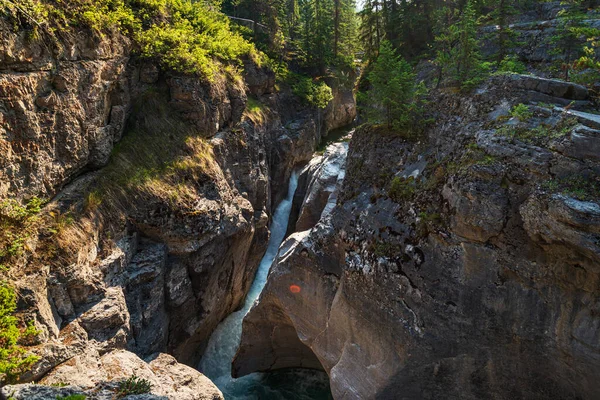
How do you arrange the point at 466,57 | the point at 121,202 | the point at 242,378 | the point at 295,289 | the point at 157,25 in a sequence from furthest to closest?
the point at 157,25
the point at 242,378
the point at 295,289
the point at 121,202
the point at 466,57

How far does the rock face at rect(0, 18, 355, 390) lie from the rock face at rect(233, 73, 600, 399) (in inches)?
246

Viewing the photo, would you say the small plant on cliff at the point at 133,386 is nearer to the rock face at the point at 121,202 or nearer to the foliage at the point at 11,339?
the rock face at the point at 121,202

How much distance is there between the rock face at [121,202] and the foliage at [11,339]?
1.04 feet

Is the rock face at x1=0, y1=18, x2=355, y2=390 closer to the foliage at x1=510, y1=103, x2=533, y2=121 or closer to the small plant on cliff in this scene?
the small plant on cliff

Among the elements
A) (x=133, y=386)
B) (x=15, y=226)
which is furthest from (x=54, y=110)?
(x=133, y=386)

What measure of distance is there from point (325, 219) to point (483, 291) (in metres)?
6.62

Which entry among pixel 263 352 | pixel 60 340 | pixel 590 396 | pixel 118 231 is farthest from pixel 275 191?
pixel 590 396

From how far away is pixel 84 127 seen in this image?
13.7 m

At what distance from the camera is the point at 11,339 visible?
9133 mm

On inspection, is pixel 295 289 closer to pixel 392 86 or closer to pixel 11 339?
pixel 392 86

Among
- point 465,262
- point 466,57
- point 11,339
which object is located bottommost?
point 11,339

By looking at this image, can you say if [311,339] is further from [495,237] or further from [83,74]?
[83,74]

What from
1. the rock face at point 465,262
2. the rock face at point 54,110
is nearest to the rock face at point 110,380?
the rock face at point 465,262

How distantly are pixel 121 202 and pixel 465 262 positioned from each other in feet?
44.2
